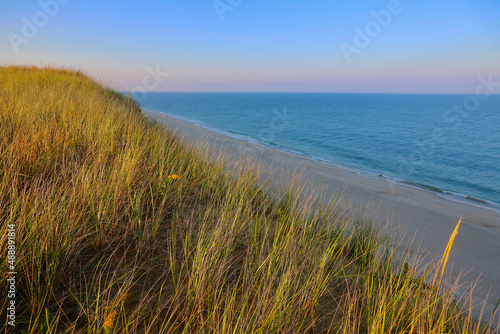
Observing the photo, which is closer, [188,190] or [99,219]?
[99,219]

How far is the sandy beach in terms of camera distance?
4.90 metres

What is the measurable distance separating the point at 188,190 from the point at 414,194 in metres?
9.54

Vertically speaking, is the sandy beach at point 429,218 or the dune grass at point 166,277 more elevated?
the dune grass at point 166,277

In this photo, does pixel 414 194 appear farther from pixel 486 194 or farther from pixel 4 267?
pixel 4 267

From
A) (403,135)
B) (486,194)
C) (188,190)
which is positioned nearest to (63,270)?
(188,190)

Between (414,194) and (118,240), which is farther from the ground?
(118,240)

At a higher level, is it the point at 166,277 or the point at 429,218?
the point at 166,277

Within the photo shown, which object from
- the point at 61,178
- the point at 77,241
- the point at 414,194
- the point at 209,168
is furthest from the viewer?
the point at 414,194

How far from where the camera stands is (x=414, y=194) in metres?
10.1

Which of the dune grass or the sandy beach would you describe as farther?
the sandy beach

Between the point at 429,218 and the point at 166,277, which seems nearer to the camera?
the point at 166,277

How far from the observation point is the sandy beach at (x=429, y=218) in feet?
16.1

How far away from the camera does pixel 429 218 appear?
752 centimetres

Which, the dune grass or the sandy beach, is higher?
the dune grass
